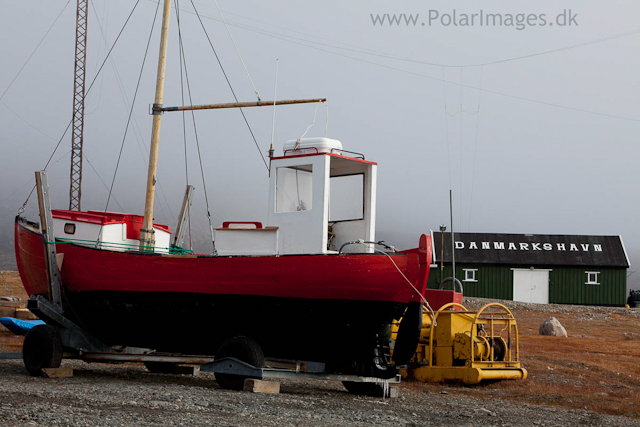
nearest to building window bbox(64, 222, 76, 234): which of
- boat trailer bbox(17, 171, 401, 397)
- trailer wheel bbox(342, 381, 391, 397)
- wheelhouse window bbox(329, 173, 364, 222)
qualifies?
boat trailer bbox(17, 171, 401, 397)

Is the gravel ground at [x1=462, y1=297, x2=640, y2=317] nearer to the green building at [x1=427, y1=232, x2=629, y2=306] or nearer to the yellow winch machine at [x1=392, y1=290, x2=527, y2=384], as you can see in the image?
the green building at [x1=427, y1=232, x2=629, y2=306]

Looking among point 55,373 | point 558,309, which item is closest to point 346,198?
point 55,373

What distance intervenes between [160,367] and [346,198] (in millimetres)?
4854

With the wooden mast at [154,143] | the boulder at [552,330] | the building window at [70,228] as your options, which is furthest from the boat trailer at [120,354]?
the boulder at [552,330]

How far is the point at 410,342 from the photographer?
10.0m

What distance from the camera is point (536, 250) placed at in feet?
146

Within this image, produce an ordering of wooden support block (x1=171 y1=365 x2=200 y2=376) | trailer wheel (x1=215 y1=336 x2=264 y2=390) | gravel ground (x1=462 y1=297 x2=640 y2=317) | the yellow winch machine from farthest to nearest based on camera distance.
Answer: gravel ground (x1=462 y1=297 x2=640 y2=317) → wooden support block (x1=171 y1=365 x2=200 y2=376) → the yellow winch machine → trailer wheel (x1=215 y1=336 x2=264 y2=390)

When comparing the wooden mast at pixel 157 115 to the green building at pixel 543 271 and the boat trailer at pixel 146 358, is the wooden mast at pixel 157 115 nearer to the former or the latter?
the boat trailer at pixel 146 358

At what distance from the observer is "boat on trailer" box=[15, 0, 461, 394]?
9.87m

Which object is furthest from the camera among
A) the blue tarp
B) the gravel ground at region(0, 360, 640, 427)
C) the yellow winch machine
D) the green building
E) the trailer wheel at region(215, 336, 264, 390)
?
the green building

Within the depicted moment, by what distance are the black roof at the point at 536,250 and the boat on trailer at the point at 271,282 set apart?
33.3m

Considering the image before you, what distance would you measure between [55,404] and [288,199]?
4933mm

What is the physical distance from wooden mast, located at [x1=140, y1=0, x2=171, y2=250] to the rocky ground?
8.65 feet

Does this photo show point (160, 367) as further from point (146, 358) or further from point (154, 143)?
point (154, 143)
